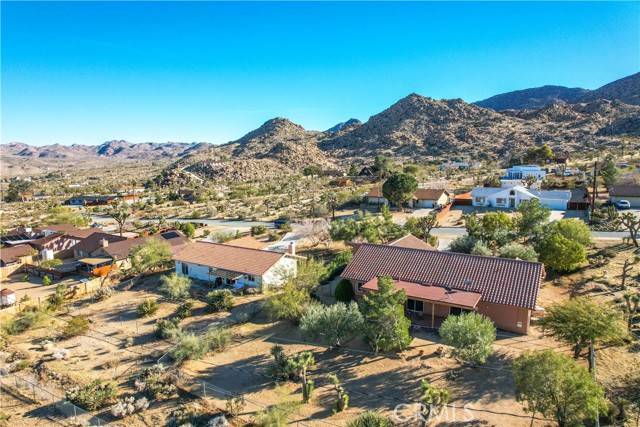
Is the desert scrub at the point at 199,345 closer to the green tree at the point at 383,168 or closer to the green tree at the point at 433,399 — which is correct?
the green tree at the point at 433,399

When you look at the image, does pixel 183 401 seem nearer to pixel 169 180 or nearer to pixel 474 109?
pixel 169 180

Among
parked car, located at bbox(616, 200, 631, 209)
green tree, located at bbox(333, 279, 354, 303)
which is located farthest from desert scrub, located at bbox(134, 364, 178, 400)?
parked car, located at bbox(616, 200, 631, 209)

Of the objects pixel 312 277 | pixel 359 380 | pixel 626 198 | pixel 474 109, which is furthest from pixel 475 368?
pixel 474 109

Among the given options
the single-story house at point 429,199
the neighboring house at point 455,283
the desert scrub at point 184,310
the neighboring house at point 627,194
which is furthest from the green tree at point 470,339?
the neighboring house at point 627,194

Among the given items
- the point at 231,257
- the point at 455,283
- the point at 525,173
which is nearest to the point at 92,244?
the point at 231,257

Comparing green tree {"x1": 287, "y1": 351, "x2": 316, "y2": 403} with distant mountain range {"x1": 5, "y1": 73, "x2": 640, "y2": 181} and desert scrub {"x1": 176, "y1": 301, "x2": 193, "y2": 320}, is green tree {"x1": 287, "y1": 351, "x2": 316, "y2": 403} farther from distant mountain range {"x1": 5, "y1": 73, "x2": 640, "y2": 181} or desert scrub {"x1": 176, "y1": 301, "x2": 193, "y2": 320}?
distant mountain range {"x1": 5, "y1": 73, "x2": 640, "y2": 181}

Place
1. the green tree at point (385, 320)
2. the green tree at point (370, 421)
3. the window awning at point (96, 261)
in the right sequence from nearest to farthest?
the green tree at point (370, 421), the green tree at point (385, 320), the window awning at point (96, 261)
